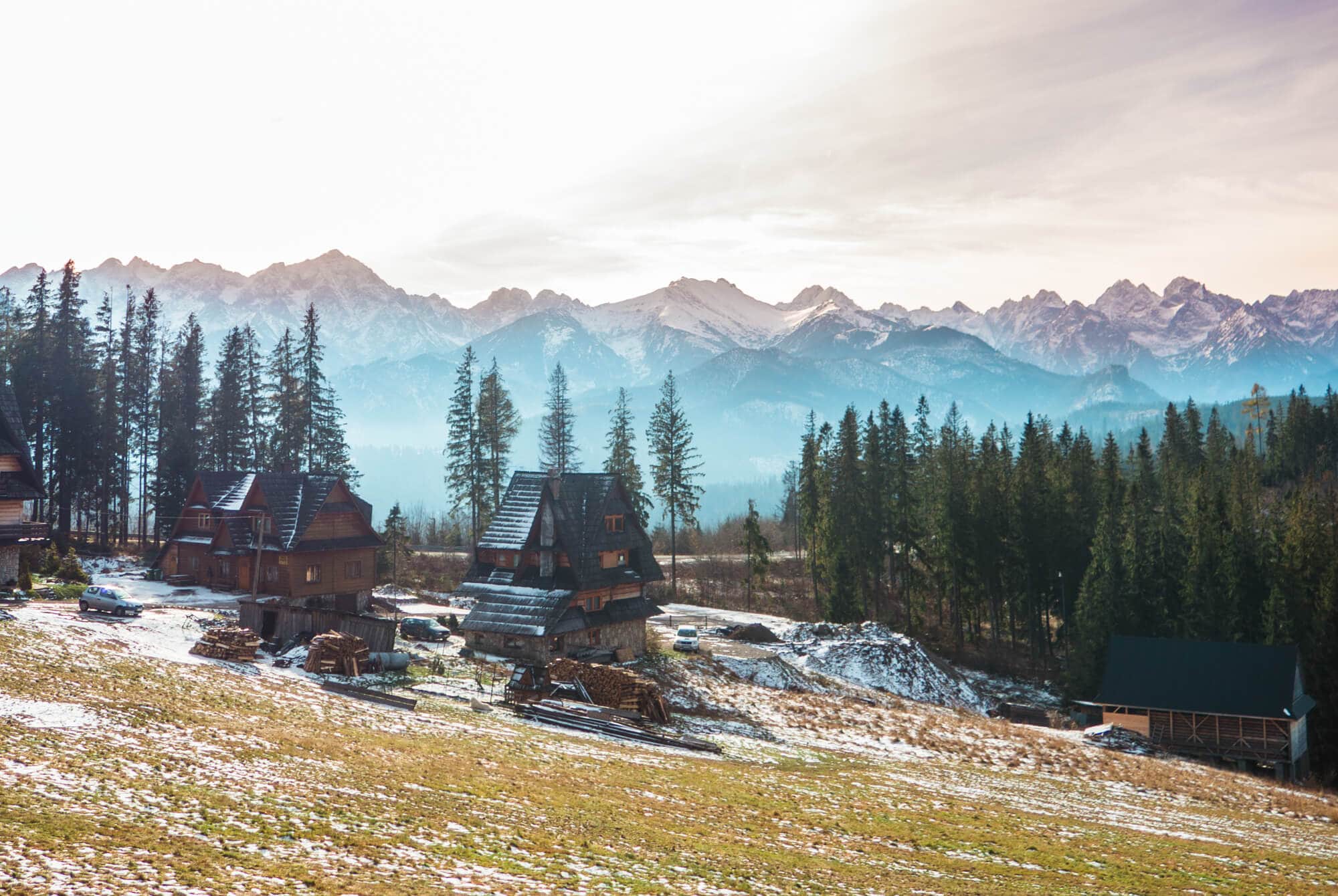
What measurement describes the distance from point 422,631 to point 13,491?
22.1 metres

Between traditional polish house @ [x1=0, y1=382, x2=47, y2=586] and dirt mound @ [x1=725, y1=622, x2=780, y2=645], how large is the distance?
44064 millimetres

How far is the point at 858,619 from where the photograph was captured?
77.9 metres

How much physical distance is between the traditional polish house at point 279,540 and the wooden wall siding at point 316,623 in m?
13.4

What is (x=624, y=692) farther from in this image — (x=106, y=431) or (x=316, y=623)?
(x=106, y=431)

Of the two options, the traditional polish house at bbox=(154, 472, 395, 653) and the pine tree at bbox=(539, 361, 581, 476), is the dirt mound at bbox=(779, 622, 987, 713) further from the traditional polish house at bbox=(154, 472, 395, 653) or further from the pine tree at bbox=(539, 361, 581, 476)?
the pine tree at bbox=(539, 361, 581, 476)

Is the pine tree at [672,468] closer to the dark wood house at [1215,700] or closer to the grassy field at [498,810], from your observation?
the dark wood house at [1215,700]

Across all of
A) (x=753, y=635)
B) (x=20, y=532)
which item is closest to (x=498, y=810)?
(x=20, y=532)

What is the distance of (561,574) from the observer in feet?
169

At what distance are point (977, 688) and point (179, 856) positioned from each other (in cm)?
6255

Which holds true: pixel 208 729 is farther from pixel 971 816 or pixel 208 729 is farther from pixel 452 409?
pixel 452 409

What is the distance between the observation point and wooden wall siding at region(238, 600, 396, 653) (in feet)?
134

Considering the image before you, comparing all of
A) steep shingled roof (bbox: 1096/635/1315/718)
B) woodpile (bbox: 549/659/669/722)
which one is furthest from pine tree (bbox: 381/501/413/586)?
steep shingled roof (bbox: 1096/635/1315/718)

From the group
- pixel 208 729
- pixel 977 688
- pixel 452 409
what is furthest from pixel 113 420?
pixel 977 688

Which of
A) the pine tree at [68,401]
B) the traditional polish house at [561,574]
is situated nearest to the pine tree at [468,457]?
the pine tree at [68,401]
